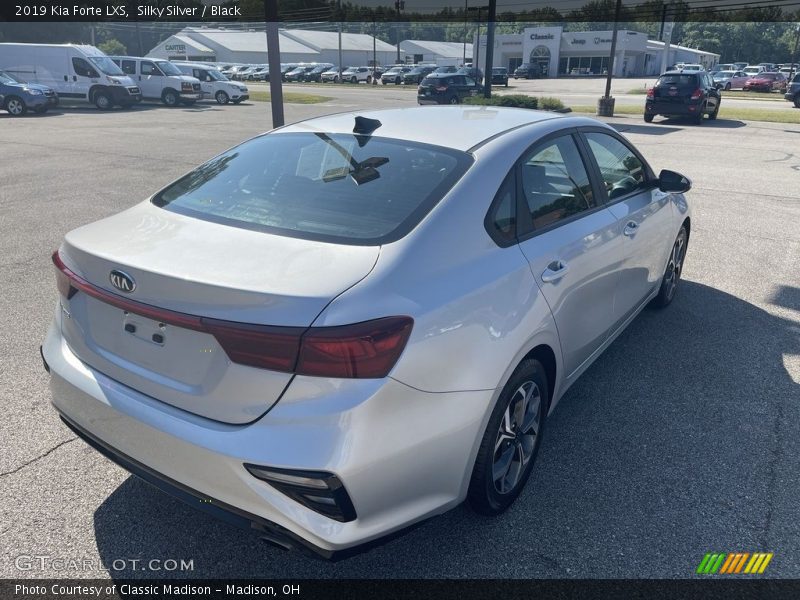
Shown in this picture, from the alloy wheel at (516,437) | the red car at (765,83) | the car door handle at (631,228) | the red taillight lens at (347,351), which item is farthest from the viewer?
the red car at (765,83)

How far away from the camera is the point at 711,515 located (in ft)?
9.64

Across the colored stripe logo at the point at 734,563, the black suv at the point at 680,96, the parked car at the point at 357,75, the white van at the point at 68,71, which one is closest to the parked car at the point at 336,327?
the colored stripe logo at the point at 734,563

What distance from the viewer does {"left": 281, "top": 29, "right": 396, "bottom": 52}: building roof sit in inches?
3445

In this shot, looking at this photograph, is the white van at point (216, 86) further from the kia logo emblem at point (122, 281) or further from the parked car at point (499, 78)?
the kia logo emblem at point (122, 281)

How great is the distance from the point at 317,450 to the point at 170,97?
30.4 m

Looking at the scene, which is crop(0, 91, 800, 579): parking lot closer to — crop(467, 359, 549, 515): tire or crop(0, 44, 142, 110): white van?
crop(467, 359, 549, 515): tire

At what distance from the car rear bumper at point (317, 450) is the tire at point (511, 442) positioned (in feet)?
0.52

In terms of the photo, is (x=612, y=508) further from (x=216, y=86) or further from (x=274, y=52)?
(x=216, y=86)

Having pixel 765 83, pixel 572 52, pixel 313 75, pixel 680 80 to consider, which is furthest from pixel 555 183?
Answer: pixel 572 52

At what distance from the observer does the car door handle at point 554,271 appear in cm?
292

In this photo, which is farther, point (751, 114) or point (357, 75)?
point (357, 75)

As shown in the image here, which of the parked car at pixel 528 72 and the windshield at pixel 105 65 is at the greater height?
the windshield at pixel 105 65

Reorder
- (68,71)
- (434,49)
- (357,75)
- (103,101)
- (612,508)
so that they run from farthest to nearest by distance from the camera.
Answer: (434,49) < (357,75) < (103,101) < (68,71) < (612,508)

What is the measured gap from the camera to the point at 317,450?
2.03m
